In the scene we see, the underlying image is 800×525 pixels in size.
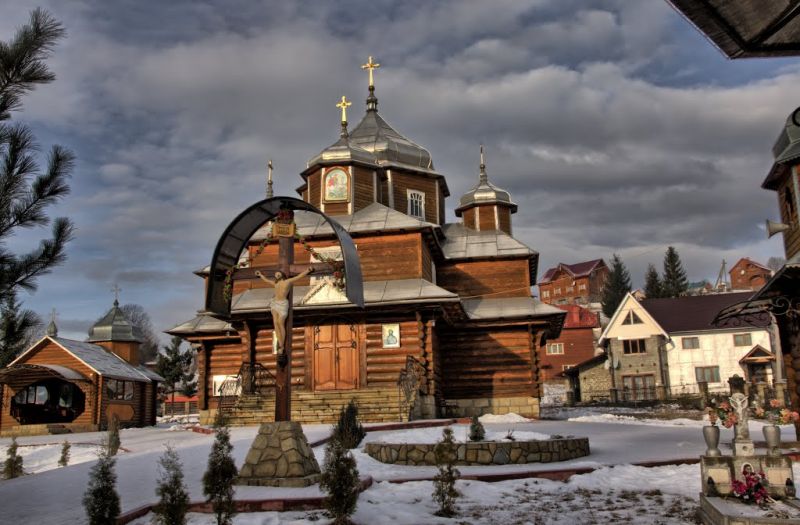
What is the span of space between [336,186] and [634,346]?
27431 mm

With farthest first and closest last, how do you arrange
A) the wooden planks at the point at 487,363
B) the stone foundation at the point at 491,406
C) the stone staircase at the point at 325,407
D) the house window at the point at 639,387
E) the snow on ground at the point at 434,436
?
the house window at the point at 639,387 < the wooden planks at the point at 487,363 < the stone foundation at the point at 491,406 < the stone staircase at the point at 325,407 < the snow on ground at the point at 434,436

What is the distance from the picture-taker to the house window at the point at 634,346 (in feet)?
152

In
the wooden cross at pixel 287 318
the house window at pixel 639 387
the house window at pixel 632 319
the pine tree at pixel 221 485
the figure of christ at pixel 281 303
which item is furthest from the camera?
the house window at pixel 632 319

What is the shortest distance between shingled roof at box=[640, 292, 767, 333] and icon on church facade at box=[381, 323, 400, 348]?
29756mm

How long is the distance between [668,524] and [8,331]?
24.4 feet

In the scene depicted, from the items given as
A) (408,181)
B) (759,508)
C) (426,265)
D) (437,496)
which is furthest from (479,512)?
(408,181)

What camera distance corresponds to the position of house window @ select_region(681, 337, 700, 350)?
1802 inches

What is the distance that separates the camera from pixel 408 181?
3145cm

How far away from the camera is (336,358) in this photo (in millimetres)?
22391

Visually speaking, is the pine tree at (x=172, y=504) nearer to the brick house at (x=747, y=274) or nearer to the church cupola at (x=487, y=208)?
the church cupola at (x=487, y=208)

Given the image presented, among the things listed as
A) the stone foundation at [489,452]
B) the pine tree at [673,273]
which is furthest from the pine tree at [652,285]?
the stone foundation at [489,452]

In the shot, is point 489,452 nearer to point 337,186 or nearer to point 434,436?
point 434,436

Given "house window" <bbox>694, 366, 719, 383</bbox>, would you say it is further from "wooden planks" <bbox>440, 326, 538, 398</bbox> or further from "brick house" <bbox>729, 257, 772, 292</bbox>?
"brick house" <bbox>729, 257, 772, 292</bbox>

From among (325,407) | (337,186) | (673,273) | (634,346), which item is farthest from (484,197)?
(673,273)
